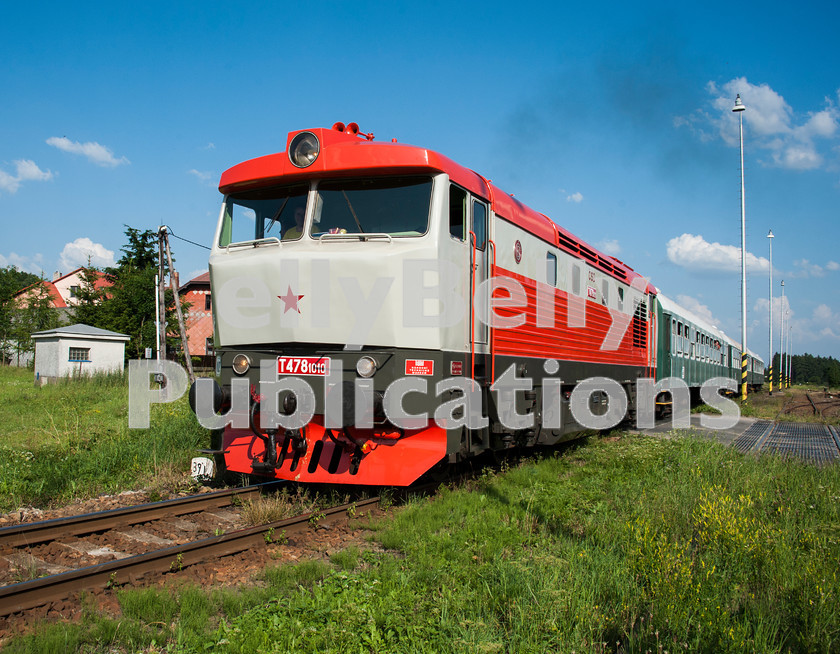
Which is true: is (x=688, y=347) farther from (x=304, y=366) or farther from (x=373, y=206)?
(x=304, y=366)

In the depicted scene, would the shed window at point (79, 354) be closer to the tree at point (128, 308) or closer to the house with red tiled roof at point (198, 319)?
the tree at point (128, 308)

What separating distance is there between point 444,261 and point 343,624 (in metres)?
3.56

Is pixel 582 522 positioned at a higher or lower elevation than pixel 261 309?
lower

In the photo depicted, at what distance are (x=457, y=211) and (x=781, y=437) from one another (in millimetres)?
10986

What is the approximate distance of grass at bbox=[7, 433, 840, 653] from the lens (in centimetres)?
328

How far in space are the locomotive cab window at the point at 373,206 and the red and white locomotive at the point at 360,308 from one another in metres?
0.01

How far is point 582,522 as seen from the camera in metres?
5.87

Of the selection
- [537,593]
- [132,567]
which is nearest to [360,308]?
[132,567]

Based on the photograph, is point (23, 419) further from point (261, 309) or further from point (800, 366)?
point (800, 366)

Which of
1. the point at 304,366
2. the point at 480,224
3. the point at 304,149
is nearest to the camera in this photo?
the point at 304,366

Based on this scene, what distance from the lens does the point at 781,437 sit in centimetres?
1356

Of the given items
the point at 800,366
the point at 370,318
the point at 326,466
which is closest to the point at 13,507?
the point at 326,466

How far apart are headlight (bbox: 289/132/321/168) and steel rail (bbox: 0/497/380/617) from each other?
139 inches

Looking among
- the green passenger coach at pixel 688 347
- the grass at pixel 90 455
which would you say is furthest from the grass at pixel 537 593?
the green passenger coach at pixel 688 347
